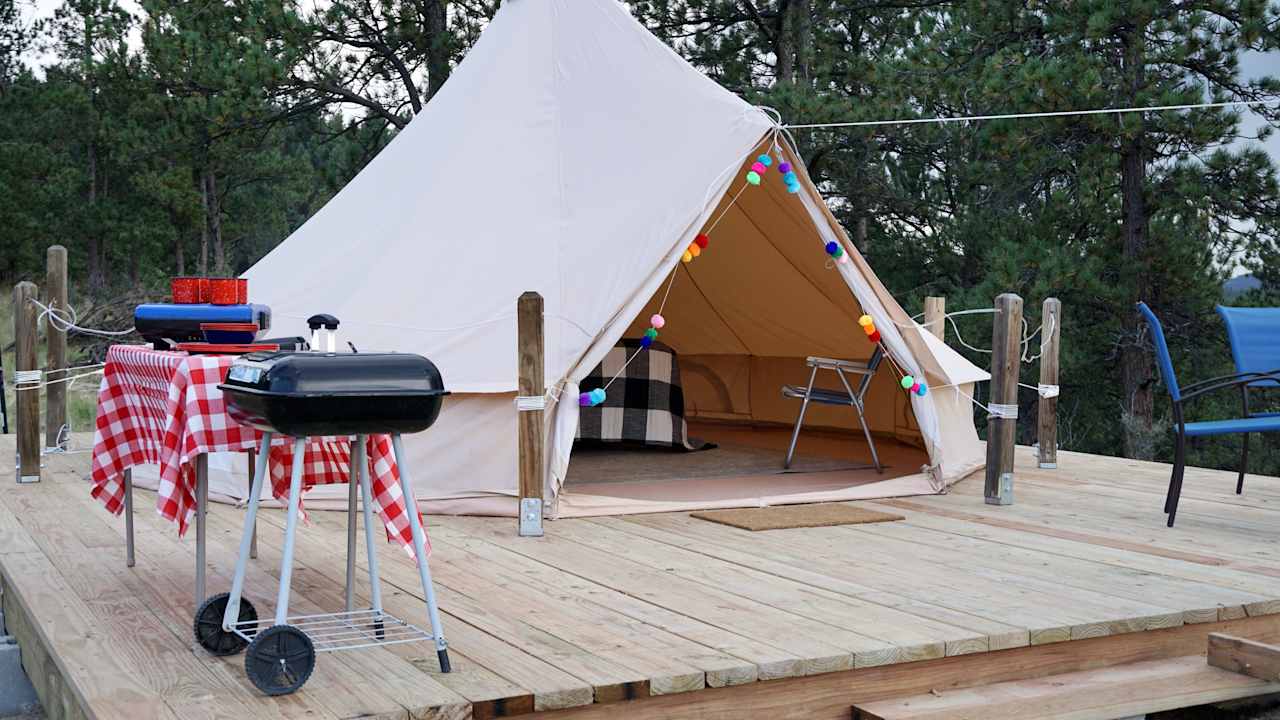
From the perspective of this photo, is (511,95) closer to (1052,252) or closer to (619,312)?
(619,312)

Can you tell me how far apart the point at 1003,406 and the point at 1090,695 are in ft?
7.12

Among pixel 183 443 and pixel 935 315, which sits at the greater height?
pixel 935 315

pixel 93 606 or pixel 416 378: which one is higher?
pixel 416 378

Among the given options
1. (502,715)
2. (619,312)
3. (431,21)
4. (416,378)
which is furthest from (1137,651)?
(431,21)

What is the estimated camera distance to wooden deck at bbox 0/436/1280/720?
Answer: 2424 millimetres

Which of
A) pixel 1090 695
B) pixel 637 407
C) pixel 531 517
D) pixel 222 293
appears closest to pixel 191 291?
pixel 222 293

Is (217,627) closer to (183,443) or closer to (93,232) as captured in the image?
(183,443)

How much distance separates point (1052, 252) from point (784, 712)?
27.8 ft

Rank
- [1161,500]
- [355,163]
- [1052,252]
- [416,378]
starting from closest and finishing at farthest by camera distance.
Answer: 1. [416,378]
2. [1161,500]
3. [1052,252]
4. [355,163]

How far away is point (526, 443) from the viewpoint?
13.3 feet

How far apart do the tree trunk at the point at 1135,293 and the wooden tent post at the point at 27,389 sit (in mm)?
8363

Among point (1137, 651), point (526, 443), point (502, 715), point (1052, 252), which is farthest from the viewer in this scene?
point (1052, 252)

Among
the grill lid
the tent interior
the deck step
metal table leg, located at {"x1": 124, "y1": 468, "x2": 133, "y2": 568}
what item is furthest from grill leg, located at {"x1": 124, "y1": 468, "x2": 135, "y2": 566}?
the deck step

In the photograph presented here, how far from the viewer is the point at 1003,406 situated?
4852 mm
